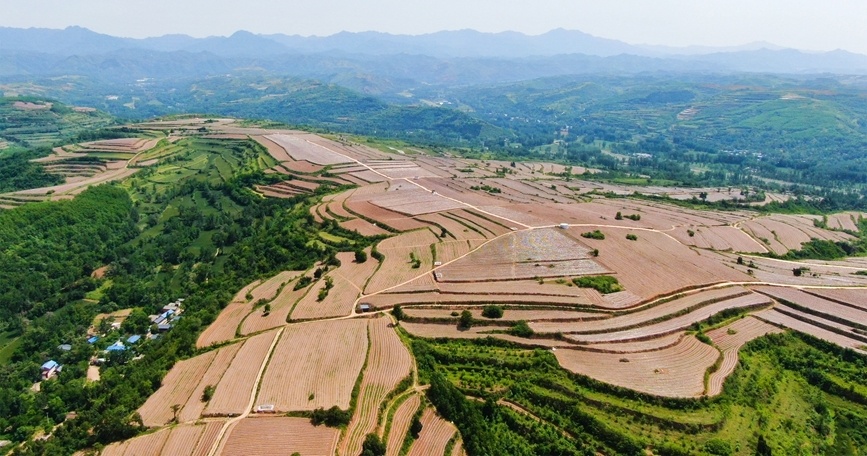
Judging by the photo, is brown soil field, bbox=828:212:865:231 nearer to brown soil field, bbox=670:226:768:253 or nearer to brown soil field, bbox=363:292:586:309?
brown soil field, bbox=670:226:768:253

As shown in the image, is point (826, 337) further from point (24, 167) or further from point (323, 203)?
point (24, 167)

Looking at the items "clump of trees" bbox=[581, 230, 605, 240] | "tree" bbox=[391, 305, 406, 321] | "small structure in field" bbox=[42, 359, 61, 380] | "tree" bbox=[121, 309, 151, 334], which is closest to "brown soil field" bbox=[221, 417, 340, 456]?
"tree" bbox=[391, 305, 406, 321]

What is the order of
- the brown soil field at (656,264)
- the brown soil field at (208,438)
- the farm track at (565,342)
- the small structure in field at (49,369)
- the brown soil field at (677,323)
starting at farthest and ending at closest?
the brown soil field at (656,264)
the small structure in field at (49,369)
the brown soil field at (677,323)
the farm track at (565,342)
the brown soil field at (208,438)

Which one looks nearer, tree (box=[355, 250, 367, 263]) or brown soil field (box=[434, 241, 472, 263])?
brown soil field (box=[434, 241, 472, 263])

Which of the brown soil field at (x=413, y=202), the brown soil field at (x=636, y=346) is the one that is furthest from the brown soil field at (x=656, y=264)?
the brown soil field at (x=413, y=202)

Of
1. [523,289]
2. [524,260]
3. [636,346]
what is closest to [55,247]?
[524,260]

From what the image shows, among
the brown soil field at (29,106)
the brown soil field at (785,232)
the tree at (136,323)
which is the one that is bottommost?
the tree at (136,323)

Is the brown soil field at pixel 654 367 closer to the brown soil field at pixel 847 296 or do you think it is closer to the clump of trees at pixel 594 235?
the brown soil field at pixel 847 296
